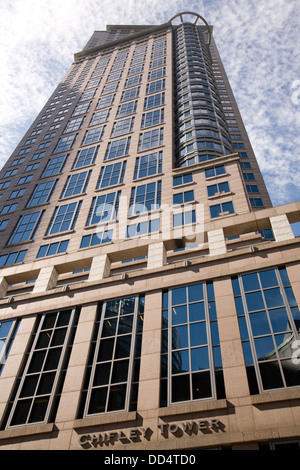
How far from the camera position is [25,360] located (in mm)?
21453

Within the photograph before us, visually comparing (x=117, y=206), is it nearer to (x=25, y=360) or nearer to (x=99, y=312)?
(x=99, y=312)

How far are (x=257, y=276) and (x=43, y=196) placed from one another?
29361 mm

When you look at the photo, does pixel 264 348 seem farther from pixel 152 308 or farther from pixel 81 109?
pixel 81 109

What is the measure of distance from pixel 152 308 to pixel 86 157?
2975 cm

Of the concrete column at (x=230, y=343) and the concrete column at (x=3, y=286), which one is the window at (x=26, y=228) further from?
the concrete column at (x=230, y=343)

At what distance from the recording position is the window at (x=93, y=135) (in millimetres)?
49062

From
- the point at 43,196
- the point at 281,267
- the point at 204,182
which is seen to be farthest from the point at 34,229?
the point at 281,267

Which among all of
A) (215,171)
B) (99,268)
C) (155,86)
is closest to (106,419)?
(99,268)

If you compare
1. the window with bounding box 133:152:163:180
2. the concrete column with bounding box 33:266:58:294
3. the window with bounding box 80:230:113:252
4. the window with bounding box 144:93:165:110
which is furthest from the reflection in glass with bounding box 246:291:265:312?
the window with bounding box 144:93:165:110

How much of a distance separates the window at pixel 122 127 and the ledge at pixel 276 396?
1521 inches

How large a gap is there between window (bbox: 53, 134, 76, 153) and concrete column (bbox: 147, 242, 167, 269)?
96.9ft

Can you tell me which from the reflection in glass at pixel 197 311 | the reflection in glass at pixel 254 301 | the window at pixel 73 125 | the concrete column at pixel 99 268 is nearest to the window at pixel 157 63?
the window at pixel 73 125

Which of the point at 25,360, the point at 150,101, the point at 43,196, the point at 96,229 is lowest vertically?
the point at 25,360

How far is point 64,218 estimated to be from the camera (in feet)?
124
